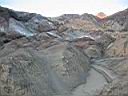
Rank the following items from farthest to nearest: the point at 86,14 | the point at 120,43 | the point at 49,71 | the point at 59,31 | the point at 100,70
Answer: the point at 86,14 → the point at 59,31 → the point at 120,43 → the point at 100,70 → the point at 49,71

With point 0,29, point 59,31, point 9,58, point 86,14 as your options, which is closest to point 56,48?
point 9,58

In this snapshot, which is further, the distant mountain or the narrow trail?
the distant mountain

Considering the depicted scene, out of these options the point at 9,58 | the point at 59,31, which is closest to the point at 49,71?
the point at 9,58

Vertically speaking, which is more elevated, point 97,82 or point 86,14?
point 86,14

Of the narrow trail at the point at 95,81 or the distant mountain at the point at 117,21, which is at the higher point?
the distant mountain at the point at 117,21

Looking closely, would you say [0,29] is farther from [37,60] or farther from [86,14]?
[86,14]

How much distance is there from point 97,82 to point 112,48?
6.12ft

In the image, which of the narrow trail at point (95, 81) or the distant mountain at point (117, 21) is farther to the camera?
the distant mountain at point (117, 21)

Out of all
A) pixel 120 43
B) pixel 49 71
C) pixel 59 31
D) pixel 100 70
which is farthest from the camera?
pixel 59 31

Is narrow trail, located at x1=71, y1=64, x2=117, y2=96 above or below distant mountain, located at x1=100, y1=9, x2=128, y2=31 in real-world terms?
below

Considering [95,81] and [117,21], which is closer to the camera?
[95,81]

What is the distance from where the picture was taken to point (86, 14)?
13047mm

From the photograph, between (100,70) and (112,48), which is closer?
(100,70)

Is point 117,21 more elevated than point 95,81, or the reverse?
point 117,21
